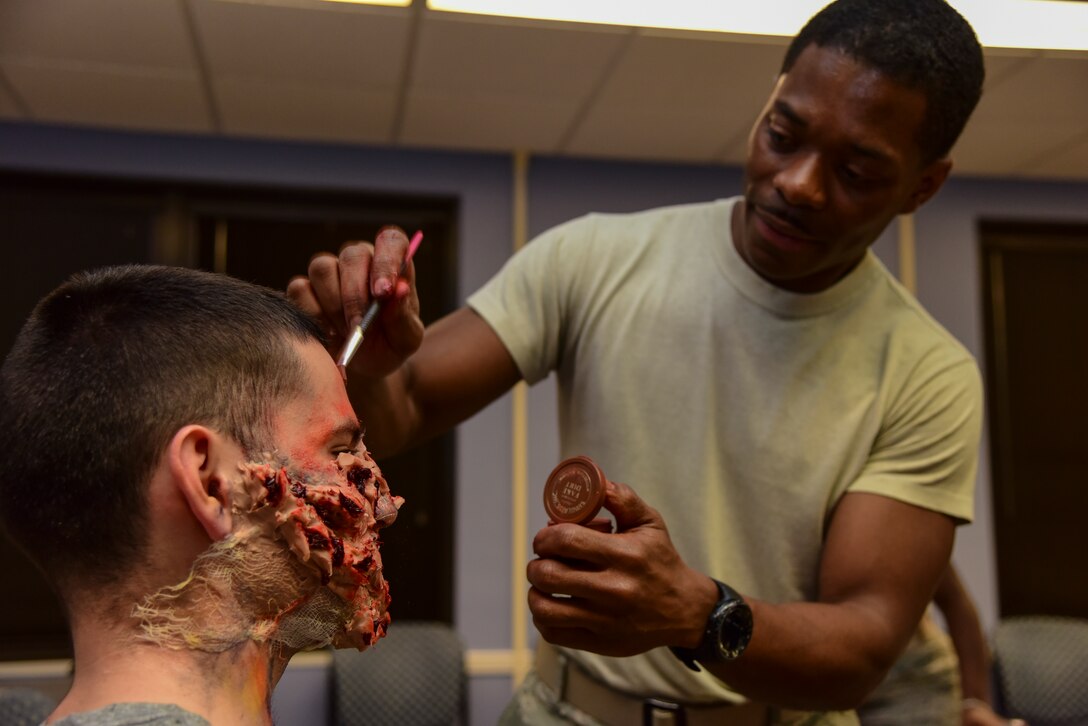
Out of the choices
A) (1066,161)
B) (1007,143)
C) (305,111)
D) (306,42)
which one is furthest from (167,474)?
(1066,161)

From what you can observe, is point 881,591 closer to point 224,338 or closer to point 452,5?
point 224,338

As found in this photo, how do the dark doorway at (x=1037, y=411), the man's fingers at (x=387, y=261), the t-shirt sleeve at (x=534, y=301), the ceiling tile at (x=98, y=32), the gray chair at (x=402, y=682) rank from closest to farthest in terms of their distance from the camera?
the man's fingers at (x=387, y=261), the t-shirt sleeve at (x=534, y=301), the ceiling tile at (x=98, y=32), the gray chair at (x=402, y=682), the dark doorway at (x=1037, y=411)

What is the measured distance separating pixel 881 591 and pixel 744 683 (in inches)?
10.6

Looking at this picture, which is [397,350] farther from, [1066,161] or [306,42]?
[1066,161]

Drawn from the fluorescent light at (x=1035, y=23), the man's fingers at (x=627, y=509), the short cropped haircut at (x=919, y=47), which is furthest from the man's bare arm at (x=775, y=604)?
the fluorescent light at (x=1035, y=23)

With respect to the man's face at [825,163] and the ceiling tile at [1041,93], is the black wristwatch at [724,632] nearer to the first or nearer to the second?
the man's face at [825,163]

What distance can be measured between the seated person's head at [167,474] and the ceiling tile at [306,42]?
2.32 m

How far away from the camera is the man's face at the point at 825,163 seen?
1.27 metres

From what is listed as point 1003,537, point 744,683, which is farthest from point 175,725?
point 1003,537

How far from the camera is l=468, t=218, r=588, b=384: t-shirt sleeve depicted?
4.56 ft

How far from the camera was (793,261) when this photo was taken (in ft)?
4.39

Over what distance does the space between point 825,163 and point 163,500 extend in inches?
35.6

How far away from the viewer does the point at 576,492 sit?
0.99m

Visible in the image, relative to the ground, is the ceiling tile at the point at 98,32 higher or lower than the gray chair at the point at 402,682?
higher
